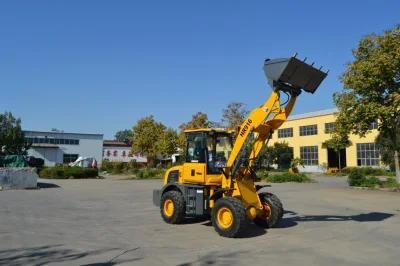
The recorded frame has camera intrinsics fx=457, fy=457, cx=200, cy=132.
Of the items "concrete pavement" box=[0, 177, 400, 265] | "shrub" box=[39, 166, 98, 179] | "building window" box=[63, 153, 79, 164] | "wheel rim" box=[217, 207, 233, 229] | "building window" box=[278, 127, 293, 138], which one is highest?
"building window" box=[278, 127, 293, 138]

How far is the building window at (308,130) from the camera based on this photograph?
73.0 metres

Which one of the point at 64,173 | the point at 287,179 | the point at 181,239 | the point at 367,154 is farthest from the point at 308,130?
the point at 181,239

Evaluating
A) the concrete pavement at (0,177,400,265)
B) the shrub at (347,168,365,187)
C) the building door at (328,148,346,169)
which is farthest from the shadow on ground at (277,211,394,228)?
the building door at (328,148,346,169)

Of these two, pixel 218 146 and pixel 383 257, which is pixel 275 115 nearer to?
pixel 218 146

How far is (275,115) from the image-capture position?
12.1 m

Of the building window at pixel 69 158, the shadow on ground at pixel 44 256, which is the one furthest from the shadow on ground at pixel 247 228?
the building window at pixel 69 158

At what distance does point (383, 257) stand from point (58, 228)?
825 centimetres

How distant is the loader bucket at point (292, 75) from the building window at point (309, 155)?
6234 centimetres

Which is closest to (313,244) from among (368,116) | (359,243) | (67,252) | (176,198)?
(359,243)

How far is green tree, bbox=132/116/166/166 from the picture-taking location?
61.1m

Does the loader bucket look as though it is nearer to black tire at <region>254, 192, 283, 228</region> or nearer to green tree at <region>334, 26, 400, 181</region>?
black tire at <region>254, 192, 283, 228</region>

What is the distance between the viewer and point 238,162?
12.2m

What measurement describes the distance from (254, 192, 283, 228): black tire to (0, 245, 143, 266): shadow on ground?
15.3 feet

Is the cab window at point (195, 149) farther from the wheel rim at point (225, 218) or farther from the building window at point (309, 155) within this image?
the building window at point (309, 155)
